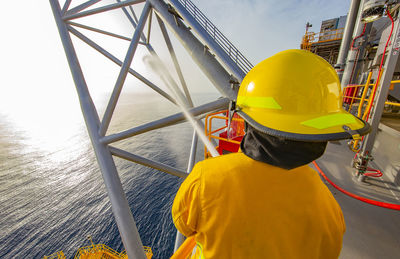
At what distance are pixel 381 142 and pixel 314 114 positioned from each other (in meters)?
5.79

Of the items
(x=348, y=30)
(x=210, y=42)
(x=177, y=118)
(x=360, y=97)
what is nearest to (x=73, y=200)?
(x=177, y=118)

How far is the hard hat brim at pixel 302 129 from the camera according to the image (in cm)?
72

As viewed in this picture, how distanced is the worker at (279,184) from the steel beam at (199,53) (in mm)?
1879

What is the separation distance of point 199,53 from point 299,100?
8.42ft

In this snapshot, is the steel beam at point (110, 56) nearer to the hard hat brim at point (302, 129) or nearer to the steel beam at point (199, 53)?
the steel beam at point (199, 53)

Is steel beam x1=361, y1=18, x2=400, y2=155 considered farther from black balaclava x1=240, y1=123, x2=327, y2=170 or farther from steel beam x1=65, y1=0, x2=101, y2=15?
steel beam x1=65, y1=0, x2=101, y2=15

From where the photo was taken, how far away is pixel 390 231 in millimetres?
2361

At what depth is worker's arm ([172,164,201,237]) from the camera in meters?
0.80

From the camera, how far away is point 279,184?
75 centimetres

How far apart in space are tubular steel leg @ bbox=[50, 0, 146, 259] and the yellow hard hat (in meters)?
2.78

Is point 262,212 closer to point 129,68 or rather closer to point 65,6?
point 129,68

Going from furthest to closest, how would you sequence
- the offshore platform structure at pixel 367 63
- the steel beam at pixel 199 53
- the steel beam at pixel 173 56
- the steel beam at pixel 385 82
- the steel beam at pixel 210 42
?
1. the steel beam at pixel 173 56
2. the offshore platform structure at pixel 367 63
3. the steel beam at pixel 385 82
4. the steel beam at pixel 199 53
5. the steel beam at pixel 210 42

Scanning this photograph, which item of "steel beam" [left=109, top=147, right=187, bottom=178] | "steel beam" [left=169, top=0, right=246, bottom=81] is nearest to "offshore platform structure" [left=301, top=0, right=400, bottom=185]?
"steel beam" [left=169, top=0, right=246, bottom=81]

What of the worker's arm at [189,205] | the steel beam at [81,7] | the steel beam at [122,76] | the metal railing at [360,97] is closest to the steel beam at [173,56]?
the steel beam at [122,76]
